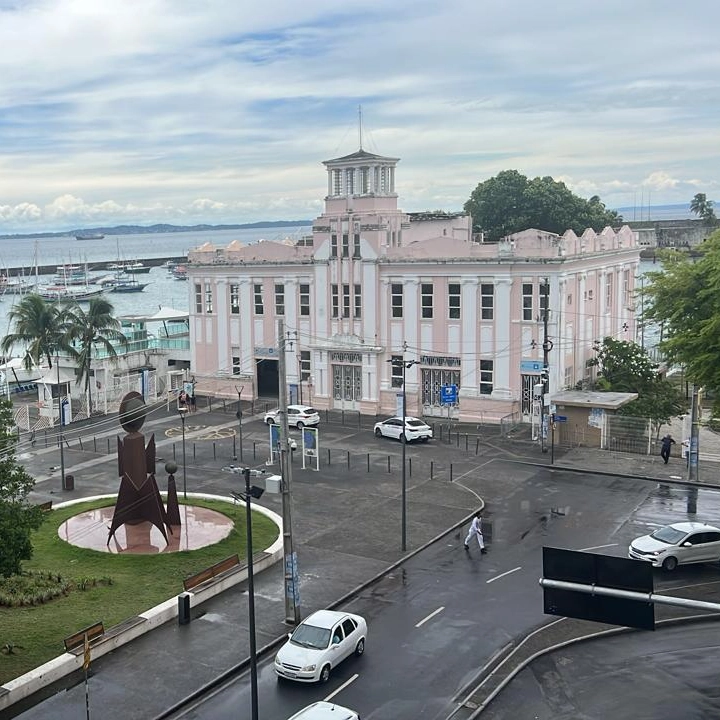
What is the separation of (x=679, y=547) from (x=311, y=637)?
12412mm

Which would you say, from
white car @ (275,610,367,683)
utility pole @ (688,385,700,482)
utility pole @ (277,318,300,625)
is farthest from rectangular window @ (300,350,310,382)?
white car @ (275,610,367,683)

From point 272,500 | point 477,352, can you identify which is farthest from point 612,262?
point 272,500

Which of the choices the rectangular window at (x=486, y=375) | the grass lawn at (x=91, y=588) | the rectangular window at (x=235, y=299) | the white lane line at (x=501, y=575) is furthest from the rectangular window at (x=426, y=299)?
the white lane line at (x=501, y=575)

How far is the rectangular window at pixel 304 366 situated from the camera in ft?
184

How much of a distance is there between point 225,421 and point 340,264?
38.2 feet

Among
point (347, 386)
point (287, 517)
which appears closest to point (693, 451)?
point (287, 517)

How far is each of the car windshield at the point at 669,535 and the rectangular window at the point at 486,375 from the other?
22.9 metres

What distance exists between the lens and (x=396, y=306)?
5284 cm

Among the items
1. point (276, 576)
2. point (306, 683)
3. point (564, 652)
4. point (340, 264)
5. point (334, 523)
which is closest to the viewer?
point (306, 683)

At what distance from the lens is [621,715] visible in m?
18.4

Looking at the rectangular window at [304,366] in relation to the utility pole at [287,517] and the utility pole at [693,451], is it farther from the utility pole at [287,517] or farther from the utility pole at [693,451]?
the utility pole at [287,517]

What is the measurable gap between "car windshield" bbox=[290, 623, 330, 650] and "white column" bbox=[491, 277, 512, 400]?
30.4 meters

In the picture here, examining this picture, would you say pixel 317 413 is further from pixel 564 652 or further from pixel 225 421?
pixel 564 652

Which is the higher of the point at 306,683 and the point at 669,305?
the point at 669,305
